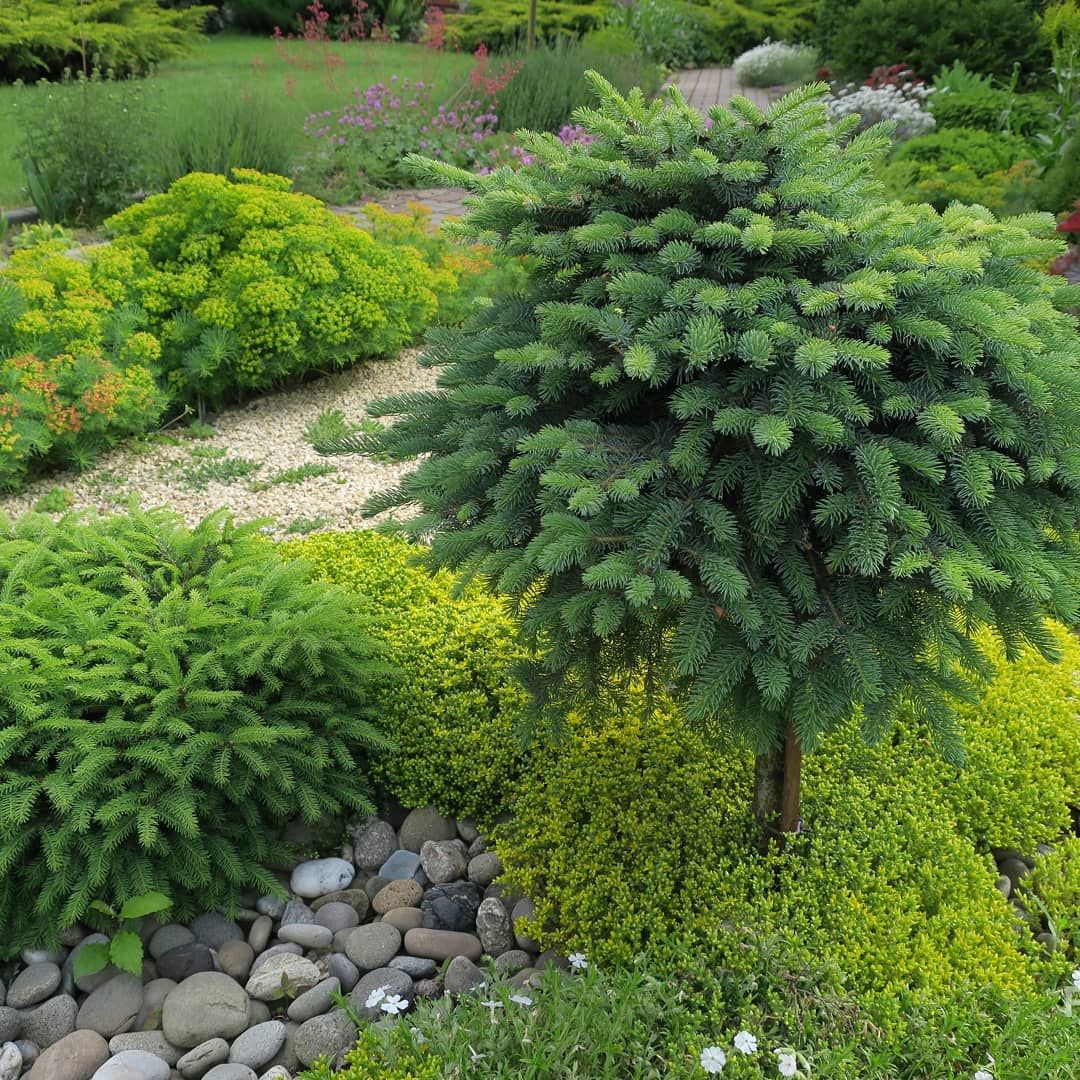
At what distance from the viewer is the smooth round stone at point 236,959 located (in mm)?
2623

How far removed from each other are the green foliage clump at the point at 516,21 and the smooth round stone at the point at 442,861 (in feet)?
50.0

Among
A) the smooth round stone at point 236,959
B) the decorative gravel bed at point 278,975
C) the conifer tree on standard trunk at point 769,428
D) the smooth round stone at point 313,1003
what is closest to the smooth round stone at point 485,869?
the decorative gravel bed at point 278,975

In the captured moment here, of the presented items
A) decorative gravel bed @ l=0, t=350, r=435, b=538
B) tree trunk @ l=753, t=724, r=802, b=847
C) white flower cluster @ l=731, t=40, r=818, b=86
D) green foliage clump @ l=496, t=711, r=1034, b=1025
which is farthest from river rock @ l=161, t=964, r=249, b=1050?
white flower cluster @ l=731, t=40, r=818, b=86

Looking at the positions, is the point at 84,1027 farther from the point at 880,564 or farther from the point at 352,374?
the point at 352,374

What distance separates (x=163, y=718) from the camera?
103 inches

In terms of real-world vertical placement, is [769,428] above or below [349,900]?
above

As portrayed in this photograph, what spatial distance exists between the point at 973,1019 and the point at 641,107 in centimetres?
211

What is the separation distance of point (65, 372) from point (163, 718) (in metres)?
2.65

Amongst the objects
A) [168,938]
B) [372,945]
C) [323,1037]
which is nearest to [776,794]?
[372,945]

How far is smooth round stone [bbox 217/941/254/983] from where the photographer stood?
8.61 ft

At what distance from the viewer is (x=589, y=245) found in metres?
1.97

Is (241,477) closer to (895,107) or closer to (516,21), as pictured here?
(895,107)

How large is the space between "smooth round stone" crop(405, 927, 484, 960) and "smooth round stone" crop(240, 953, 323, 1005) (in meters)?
0.25

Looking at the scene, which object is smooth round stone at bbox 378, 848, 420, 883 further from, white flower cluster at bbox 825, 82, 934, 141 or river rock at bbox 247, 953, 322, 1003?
white flower cluster at bbox 825, 82, 934, 141
